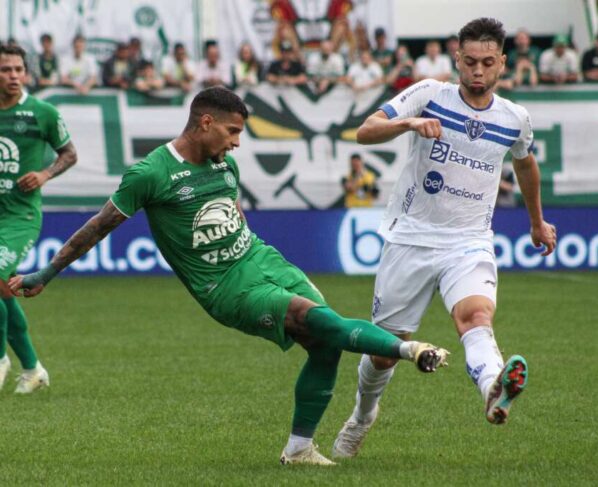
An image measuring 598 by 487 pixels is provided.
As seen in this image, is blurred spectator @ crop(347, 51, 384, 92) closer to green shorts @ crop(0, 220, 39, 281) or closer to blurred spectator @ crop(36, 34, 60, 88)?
blurred spectator @ crop(36, 34, 60, 88)

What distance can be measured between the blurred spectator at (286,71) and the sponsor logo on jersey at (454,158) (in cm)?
1500

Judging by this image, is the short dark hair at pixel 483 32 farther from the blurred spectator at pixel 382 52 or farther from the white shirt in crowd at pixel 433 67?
the blurred spectator at pixel 382 52

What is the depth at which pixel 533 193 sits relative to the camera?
7520mm

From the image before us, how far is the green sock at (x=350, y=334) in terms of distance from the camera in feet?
20.9

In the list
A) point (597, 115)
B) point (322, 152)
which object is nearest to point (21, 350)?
point (322, 152)

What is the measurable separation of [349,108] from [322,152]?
89cm

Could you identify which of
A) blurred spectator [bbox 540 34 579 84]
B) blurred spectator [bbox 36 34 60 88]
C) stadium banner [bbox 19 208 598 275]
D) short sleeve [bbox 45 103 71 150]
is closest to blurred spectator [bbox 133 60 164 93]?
blurred spectator [bbox 36 34 60 88]

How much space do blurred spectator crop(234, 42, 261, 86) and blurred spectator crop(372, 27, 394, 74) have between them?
Answer: 2186mm

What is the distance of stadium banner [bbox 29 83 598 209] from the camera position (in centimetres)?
2152

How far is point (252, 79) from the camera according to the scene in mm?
22234

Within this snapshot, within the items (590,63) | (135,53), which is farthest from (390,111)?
(590,63)

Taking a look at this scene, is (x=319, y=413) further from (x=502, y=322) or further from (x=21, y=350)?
(x=502, y=322)

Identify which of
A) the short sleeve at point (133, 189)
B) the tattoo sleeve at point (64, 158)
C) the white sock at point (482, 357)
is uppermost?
the short sleeve at point (133, 189)

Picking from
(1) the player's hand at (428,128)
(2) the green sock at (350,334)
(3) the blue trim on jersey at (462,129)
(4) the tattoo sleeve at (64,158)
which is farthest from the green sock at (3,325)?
(1) the player's hand at (428,128)
